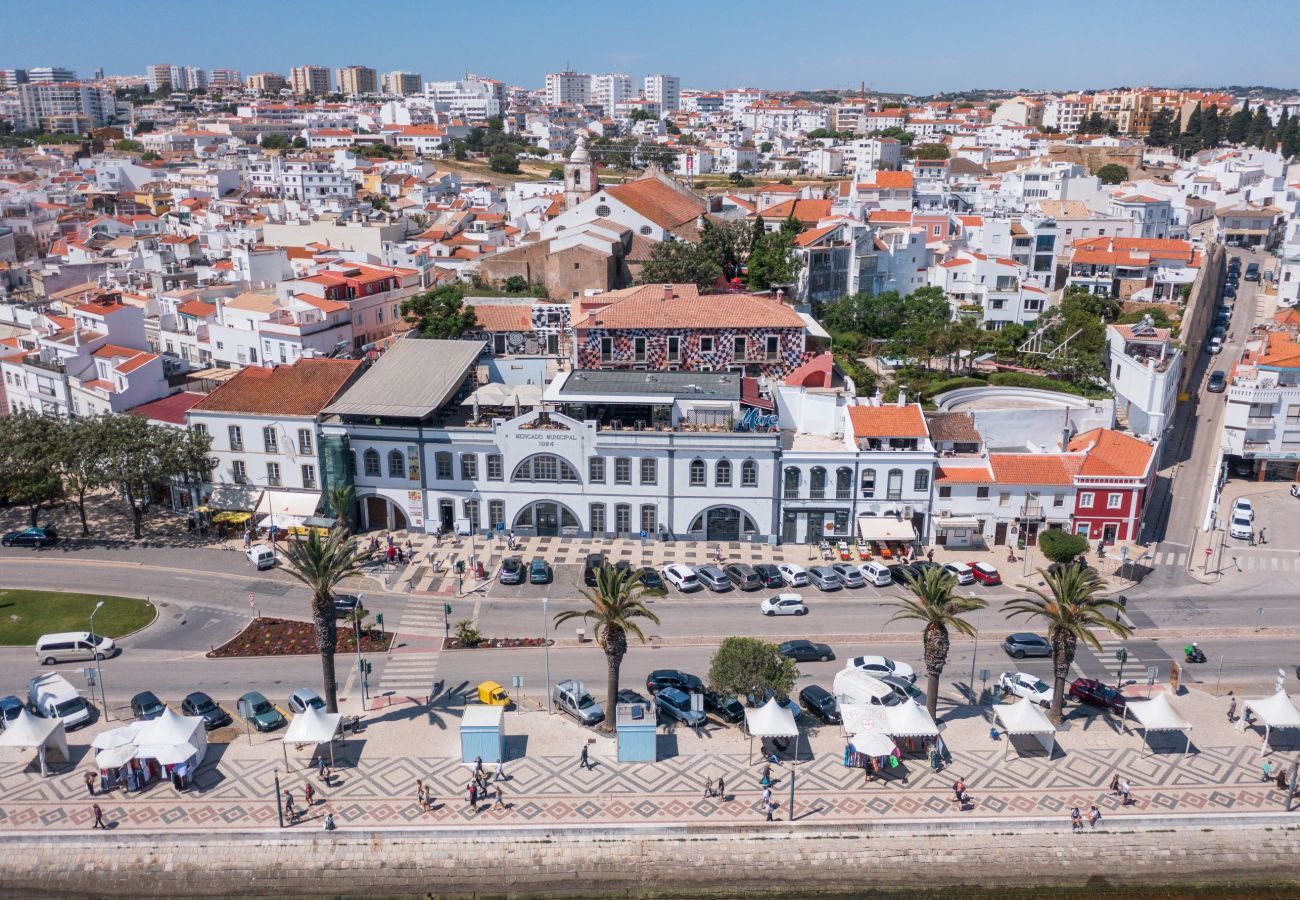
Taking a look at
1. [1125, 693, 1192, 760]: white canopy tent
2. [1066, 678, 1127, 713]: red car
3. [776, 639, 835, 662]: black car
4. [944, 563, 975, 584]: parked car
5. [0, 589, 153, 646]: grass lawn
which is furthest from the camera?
[944, 563, 975, 584]: parked car

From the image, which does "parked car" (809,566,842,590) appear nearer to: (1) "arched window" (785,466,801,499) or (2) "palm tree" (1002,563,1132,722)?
(1) "arched window" (785,466,801,499)

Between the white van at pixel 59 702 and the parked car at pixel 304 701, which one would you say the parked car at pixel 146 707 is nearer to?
the white van at pixel 59 702

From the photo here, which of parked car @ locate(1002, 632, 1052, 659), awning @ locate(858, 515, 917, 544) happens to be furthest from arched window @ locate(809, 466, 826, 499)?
parked car @ locate(1002, 632, 1052, 659)

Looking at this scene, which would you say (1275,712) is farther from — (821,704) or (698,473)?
(698,473)

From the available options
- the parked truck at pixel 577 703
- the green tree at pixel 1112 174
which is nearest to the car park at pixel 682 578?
the parked truck at pixel 577 703

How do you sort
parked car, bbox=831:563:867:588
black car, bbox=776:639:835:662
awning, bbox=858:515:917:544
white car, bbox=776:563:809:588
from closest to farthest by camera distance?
1. black car, bbox=776:639:835:662
2. white car, bbox=776:563:809:588
3. parked car, bbox=831:563:867:588
4. awning, bbox=858:515:917:544

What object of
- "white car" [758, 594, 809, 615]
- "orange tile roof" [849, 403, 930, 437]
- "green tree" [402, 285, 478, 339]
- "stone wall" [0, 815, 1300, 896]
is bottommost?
"stone wall" [0, 815, 1300, 896]
